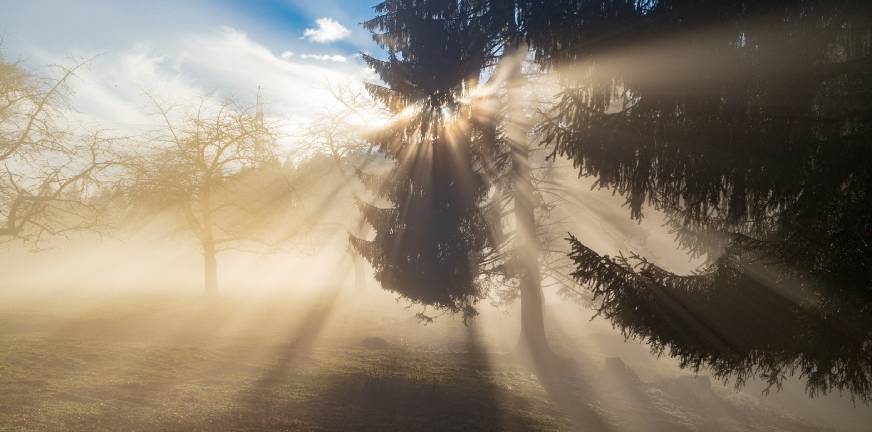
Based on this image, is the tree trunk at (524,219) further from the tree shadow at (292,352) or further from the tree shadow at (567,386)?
the tree shadow at (292,352)

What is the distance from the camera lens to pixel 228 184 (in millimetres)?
14828

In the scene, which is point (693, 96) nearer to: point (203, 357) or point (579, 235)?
point (203, 357)

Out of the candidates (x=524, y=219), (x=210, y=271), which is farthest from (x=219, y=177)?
(x=524, y=219)

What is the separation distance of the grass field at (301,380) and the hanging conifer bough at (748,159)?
12.8ft

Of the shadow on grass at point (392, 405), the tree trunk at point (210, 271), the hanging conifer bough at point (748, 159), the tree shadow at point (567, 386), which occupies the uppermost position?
the hanging conifer bough at point (748, 159)

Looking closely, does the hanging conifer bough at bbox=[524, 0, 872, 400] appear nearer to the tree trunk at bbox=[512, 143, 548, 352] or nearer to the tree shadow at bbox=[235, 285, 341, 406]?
the tree shadow at bbox=[235, 285, 341, 406]

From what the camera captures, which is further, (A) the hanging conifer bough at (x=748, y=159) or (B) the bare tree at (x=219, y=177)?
(B) the bare tree at (x=219, y=177)

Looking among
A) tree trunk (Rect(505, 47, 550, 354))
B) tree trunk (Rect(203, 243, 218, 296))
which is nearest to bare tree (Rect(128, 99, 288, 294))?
tree trunk (Rect(203, 243, 218, 296))

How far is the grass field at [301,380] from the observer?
6.25 m

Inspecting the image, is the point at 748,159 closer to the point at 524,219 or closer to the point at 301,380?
the point at 524,219

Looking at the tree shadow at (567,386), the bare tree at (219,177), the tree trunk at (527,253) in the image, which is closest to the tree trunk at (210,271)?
the bare tree at (219,177)

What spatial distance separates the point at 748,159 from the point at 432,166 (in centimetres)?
658

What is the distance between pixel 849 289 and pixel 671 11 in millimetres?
3259

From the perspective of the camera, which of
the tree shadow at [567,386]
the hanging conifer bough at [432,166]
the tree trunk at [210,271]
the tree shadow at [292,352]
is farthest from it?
the tree trunk at [210,271]
